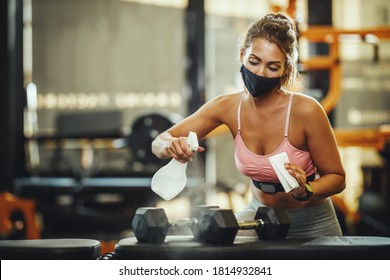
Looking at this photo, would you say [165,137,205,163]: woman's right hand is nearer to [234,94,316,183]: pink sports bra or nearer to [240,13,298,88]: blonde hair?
[234,94,316,183]: pink sports bra

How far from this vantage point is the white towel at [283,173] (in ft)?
4.33

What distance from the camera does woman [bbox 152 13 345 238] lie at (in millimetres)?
1431

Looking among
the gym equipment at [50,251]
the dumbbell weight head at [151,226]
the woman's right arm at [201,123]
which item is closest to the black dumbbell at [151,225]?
the dumbbell weight head at [151,226]

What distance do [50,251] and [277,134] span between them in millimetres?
600

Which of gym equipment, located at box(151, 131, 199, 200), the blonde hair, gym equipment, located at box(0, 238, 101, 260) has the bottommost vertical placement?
gym equipment, located at box(0, 238, 101, 260)

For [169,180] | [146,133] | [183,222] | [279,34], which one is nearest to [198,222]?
[183,222]

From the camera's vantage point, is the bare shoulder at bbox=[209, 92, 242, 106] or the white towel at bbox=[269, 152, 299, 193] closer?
the white towel at bbox=[269, 152, 299, 193]

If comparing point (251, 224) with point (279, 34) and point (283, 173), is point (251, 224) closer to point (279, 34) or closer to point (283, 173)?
point (283, 173)

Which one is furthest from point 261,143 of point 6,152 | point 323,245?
point 6,152

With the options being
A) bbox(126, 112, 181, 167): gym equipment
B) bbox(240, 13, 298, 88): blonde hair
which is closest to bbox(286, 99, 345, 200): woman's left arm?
bbox(240, 13, 298, 88): blonde hair

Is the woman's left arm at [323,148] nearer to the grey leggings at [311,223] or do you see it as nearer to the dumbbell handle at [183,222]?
the grey leggings at [311,223]

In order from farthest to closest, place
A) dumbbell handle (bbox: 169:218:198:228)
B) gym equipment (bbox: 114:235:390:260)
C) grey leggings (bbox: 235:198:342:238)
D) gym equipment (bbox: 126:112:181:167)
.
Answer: gym equipment (bbox: 126:112:181:167) → grey leggings (bbox: 235:198:342:238) → dumbbell handle (bbox: 169:218:198:228) → gym equipment (bbox: 114:235:390:260)

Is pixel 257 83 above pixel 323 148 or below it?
above

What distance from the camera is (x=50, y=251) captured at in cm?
128
